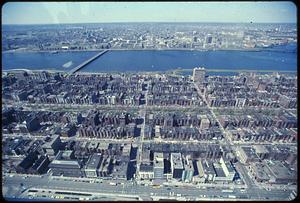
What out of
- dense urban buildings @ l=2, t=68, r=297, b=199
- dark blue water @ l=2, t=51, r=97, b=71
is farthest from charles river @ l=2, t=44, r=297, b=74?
dense urban buildings @ l=2, t=68, r=297, b=199

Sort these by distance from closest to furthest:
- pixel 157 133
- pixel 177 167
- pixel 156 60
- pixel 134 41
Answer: pixel 177 167 → pixel 157 133 → pixel 156 60 → pixel 134 41

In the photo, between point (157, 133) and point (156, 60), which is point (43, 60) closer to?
point (156, 60)

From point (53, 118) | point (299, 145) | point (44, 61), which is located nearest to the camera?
point (299, 145)

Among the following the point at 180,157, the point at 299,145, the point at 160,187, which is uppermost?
the point at 299,145

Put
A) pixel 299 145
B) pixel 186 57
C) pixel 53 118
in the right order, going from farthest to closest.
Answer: pixel 186 57
pixel 53 118
pixel 299 145

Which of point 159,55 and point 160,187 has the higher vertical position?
point 159,55

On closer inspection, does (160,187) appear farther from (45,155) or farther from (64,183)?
(45,155)

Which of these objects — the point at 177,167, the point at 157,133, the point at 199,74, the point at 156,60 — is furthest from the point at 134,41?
the point at 177,167

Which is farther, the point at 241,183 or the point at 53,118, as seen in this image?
the point at 53,118

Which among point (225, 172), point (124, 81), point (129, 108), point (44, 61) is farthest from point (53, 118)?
point (44, 61)
